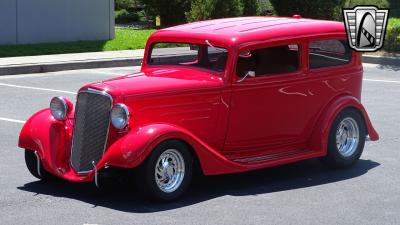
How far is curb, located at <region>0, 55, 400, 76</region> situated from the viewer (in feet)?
58.7

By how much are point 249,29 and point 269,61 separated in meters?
0.38

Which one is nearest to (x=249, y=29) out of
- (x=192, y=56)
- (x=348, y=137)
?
(x=192, y=56)

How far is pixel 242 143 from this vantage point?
8.27 meters

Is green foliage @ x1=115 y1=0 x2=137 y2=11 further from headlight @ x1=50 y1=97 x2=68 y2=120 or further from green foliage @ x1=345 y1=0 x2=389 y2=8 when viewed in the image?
headlight @ x1=50 y1=97 x2=68 y2=120

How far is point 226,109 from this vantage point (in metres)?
8.06

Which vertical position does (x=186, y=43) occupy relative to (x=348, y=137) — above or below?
above

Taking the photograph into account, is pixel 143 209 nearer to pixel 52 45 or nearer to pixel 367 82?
pixel 367 82

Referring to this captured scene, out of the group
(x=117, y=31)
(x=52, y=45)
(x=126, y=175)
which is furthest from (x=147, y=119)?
(x=117, y=31)

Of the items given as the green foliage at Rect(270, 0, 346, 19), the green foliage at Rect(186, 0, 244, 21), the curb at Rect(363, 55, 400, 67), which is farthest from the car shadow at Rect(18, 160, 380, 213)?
the green foliage at Rect(270, 0, 346, 19)

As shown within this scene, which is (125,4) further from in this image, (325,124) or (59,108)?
(59,108)

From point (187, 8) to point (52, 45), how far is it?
322 inches

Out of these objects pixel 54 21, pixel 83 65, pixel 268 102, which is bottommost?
pixel 83 65

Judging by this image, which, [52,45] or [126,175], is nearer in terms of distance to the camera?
[126,175]

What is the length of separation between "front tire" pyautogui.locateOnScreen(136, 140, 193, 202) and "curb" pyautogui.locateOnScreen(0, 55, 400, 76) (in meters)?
10.8
